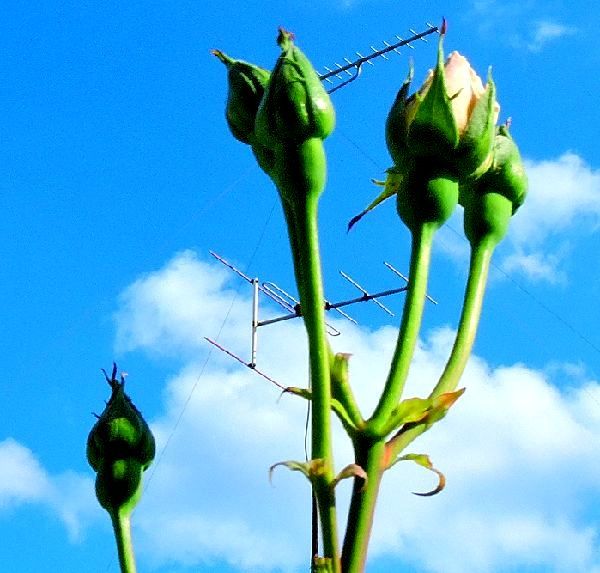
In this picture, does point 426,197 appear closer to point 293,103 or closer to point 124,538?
point 293,103

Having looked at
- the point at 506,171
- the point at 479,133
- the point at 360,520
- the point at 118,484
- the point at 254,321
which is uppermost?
the point at 254,321

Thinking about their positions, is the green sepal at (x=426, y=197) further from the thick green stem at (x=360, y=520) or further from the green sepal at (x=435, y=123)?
the thick green stem at (x=360, y=520)

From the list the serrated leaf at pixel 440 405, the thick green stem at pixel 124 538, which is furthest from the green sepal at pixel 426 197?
the thick green stem at pixel 124 538

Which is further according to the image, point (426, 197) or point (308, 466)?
point (426, 197)

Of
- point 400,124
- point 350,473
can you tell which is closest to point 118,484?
point 350,473

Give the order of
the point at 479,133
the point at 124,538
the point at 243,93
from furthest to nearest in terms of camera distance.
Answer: the point at 124,538 → the point at 243,93 → the point at 479,133

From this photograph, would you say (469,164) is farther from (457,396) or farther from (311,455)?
(311,455)
